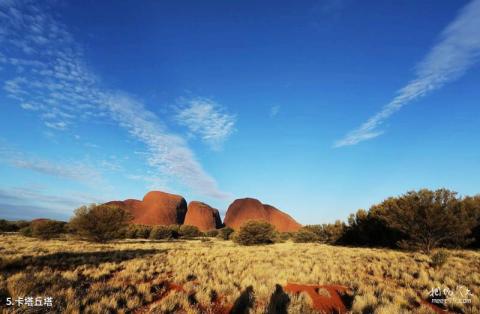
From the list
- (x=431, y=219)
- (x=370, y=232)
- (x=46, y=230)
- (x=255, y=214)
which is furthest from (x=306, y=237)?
(x=255, y=214)

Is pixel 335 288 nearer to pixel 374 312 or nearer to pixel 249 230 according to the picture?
pixel 374 312

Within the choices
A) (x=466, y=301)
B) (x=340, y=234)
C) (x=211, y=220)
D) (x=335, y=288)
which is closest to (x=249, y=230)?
(x=340, y=234)

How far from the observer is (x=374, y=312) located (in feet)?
22.2

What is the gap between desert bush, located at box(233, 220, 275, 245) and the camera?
121 ft

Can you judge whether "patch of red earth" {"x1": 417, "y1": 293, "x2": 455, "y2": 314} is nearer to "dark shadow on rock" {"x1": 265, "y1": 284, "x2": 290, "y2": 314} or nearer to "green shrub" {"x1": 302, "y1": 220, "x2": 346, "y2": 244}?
"dark shadow on rock" {"x1": 265, "y1": 284, "x2": 290, "y2": 314}

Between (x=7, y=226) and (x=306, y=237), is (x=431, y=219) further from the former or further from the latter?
(x=7, y=226)

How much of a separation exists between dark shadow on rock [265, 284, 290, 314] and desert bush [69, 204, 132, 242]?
27.8 meters

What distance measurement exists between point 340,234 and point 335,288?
3770cm

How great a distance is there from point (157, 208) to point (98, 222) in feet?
234

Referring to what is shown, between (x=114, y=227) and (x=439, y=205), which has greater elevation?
(x=439, y=205)

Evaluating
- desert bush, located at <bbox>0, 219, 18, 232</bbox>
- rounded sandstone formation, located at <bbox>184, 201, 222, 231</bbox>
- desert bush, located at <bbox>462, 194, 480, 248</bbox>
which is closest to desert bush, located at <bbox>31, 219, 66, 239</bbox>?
desert bush, located at <bbox>0, 219, 18, 232</bbox>

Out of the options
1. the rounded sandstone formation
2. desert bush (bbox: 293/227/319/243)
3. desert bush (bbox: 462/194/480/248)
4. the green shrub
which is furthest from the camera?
the rounded sandstone formation

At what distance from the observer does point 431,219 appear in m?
21.4

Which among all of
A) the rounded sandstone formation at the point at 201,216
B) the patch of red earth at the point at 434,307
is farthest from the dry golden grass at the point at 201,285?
the rounded sandstone formation at the point at 201,216
